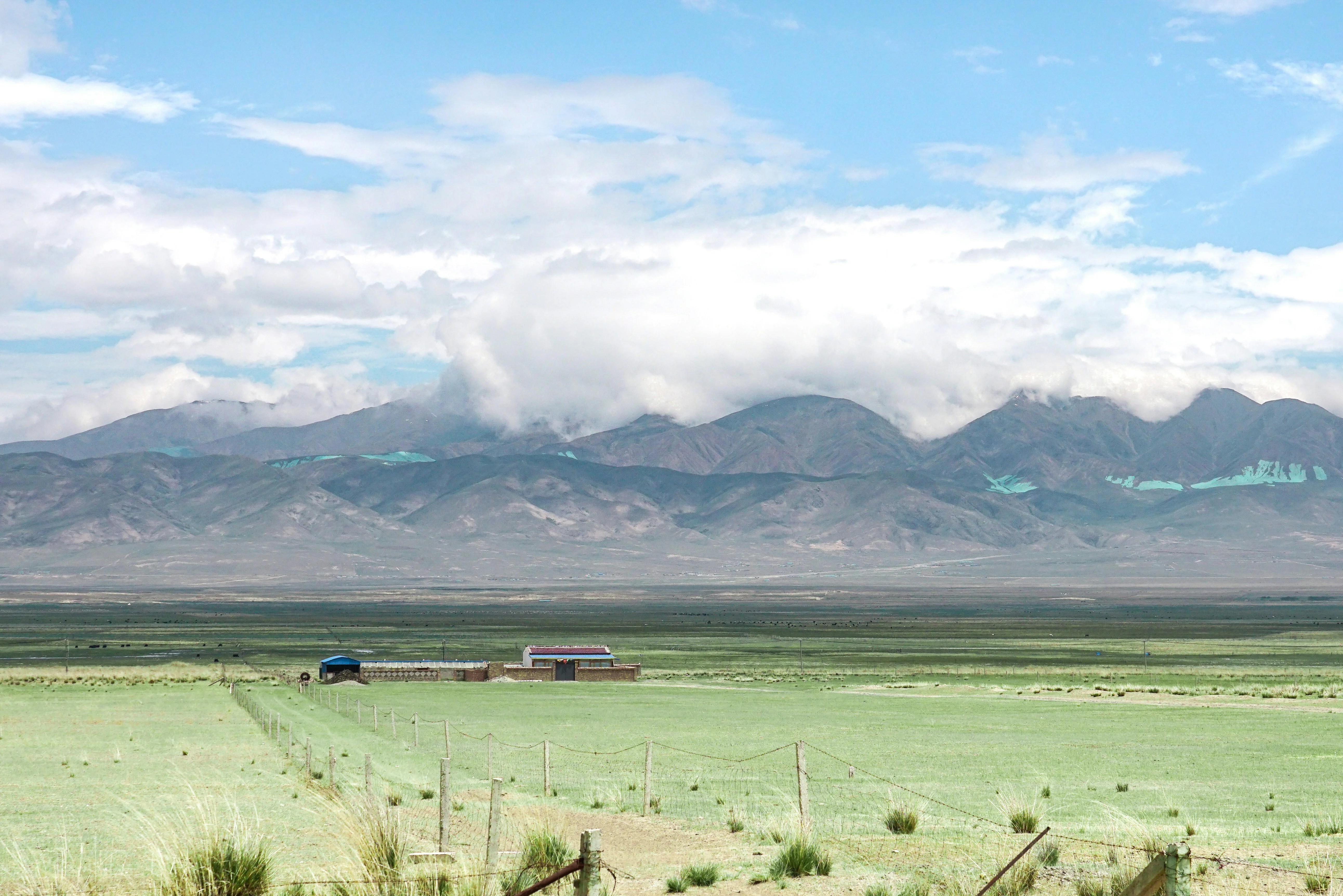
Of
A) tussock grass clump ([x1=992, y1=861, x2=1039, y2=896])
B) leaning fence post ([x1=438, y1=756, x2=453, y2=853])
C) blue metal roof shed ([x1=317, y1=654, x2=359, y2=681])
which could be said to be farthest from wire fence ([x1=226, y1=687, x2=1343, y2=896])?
blue metal roof shed ([x1=317, y1=654, x2=359, y2=681])

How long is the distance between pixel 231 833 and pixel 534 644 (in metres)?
97.9

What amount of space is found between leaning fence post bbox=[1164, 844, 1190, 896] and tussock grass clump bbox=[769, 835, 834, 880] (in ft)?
23.0

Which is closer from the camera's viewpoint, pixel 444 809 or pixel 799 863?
pixel 799 863

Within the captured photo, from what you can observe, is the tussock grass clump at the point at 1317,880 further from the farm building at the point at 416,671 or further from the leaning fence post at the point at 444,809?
the farm building at the point at 416,671

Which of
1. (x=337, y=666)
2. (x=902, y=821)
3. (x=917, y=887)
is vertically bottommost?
(x=337, y=666)

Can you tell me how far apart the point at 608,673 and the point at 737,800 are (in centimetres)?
5017

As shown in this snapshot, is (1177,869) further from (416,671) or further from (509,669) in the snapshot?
(509,669)

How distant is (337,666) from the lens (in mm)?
67500

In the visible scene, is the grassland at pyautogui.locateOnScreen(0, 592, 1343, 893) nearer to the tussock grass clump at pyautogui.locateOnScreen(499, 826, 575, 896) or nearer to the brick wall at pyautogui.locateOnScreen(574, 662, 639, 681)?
the tussock grass clump at pyautogui.locateOnScreen(499, 826, 575, 896)

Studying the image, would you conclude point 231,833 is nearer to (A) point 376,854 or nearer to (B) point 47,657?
(A) point 376,854

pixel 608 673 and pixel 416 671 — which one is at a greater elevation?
pixel 416 671

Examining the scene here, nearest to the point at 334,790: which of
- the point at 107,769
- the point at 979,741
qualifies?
the point at 107,769

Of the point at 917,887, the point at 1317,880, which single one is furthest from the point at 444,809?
the point at 1317,880

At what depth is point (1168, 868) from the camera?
27.5 feet
